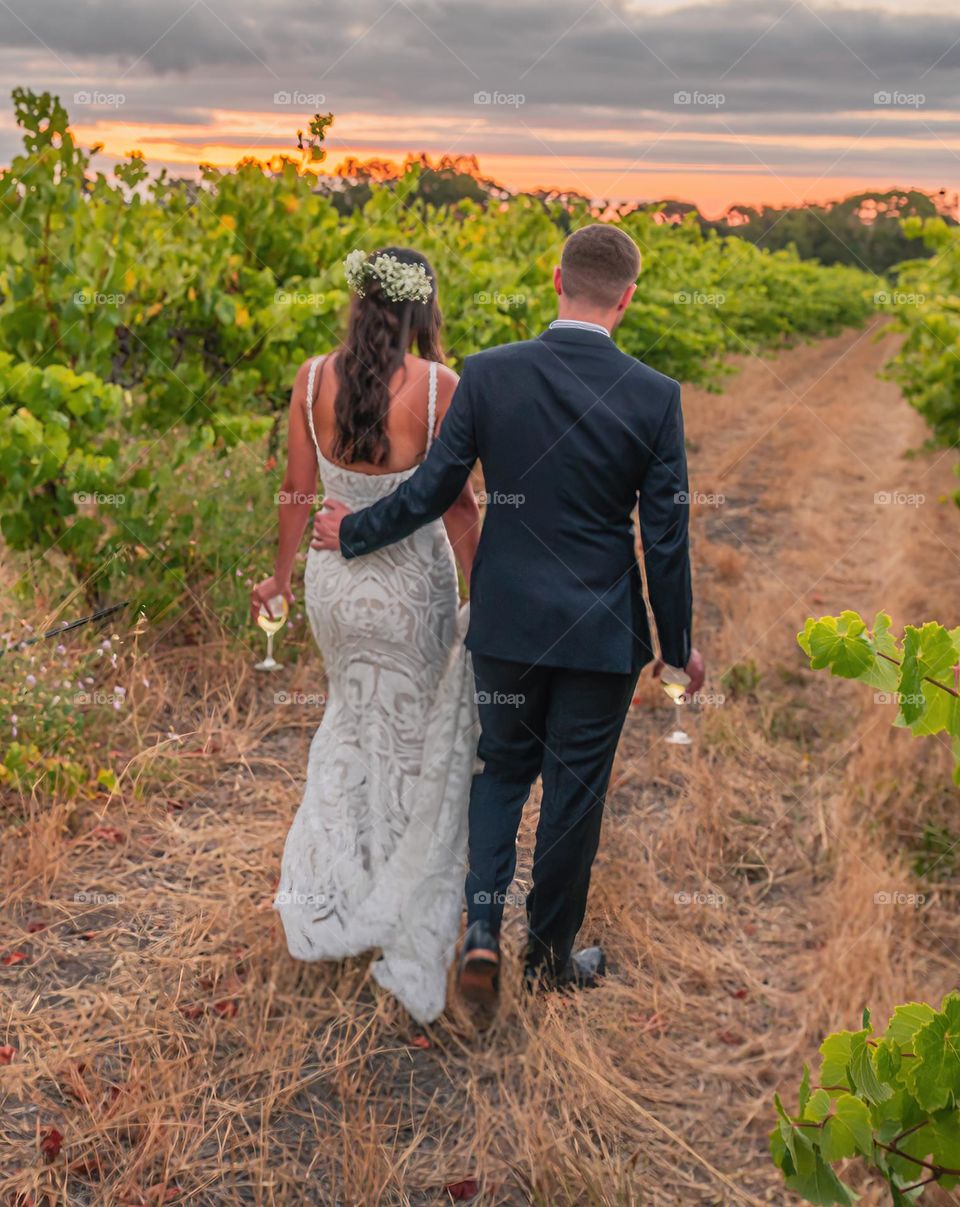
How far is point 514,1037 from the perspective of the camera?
3408mm

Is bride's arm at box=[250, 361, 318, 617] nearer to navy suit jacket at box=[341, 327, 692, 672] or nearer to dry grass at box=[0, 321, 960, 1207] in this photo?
navy suit jacket at box=[341, 327, 692, 672]

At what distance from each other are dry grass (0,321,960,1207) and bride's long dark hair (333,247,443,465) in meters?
1.50

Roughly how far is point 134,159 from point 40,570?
1.93 meters

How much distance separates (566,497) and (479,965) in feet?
4.07

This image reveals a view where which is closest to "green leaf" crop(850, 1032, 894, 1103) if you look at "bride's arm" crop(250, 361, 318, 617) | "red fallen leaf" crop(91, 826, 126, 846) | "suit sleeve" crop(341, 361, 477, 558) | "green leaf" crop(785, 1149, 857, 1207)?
"green leaf" crop(785, 1149, 857, 1207)

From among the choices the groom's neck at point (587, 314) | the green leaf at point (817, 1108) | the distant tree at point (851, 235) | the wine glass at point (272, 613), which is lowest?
the green leaf at point (817, 1108)

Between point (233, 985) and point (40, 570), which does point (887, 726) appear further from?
point (40, 570)

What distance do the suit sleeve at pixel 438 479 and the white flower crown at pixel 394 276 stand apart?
272 millimetres

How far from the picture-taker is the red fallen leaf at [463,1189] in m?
2.92

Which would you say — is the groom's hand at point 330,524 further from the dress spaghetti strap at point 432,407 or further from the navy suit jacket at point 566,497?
the dress spaghetti strap at point 432,407

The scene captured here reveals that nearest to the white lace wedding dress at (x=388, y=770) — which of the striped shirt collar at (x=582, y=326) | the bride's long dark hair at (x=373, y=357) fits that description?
the bride's long dark hair at (x=373, y=357)

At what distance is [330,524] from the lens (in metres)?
3.44

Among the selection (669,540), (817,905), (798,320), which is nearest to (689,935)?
(817,905)

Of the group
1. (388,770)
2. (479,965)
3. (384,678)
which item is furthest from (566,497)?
(479,965)
